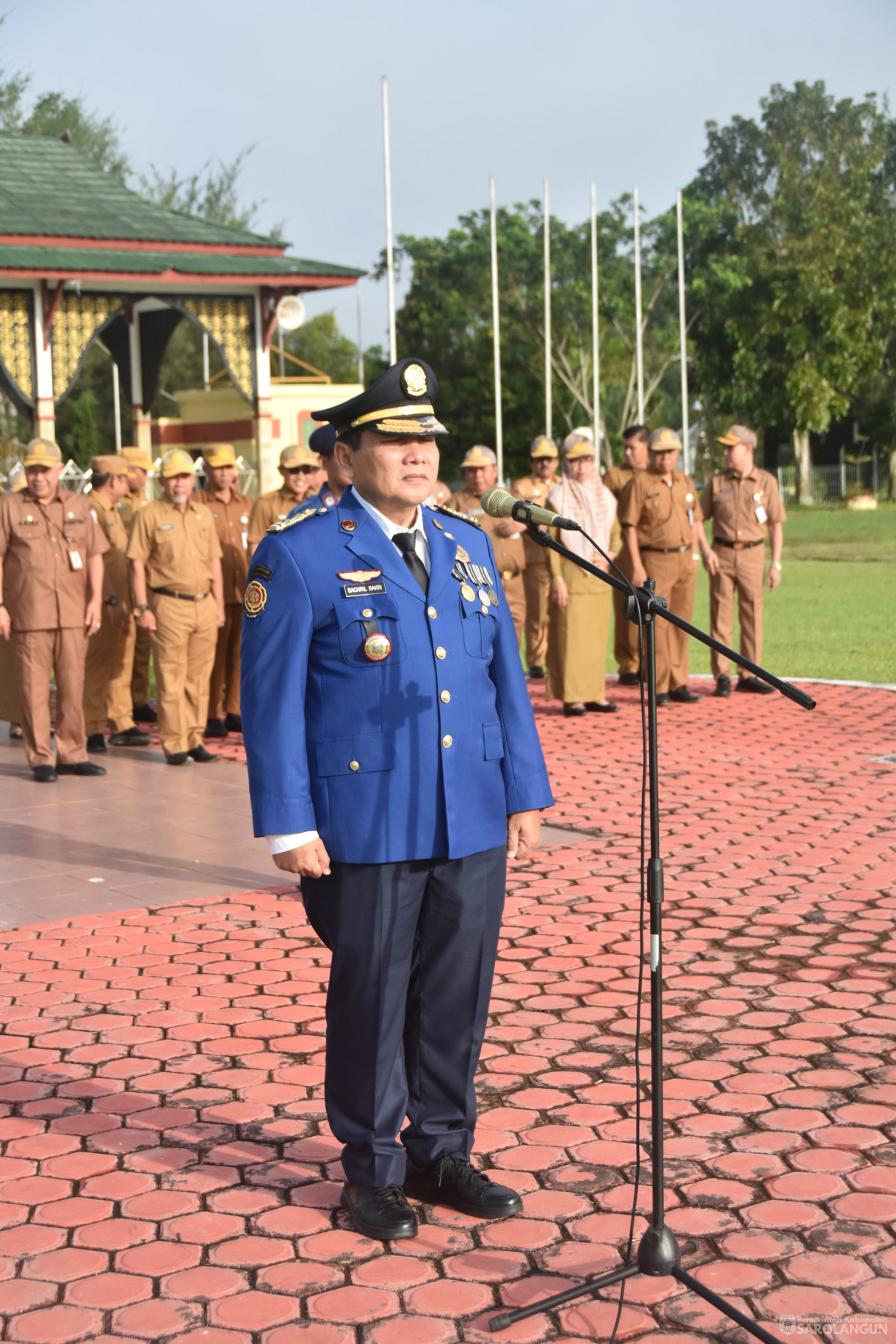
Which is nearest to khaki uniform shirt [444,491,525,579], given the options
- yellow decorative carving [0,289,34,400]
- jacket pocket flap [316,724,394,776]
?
jacket pocket flap [316,724,394,776]

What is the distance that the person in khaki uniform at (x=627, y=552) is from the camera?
1252 centimetres

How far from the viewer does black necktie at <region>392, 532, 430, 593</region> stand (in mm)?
3566

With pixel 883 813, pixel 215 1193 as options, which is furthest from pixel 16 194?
pixel 215 1193

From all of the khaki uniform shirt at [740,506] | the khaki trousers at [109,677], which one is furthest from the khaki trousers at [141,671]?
the khaki uniform shirt at [740,506]

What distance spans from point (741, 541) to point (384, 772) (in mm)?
9434

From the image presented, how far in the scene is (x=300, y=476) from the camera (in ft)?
34.7

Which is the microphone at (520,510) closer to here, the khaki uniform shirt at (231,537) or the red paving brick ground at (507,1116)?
the red paving brick ground at (507,1116)

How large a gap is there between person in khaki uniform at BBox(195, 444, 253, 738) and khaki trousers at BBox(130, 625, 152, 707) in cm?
67

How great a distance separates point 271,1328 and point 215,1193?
0.69 m

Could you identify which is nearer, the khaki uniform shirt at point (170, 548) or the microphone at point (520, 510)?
the microphone at point (520, 510)

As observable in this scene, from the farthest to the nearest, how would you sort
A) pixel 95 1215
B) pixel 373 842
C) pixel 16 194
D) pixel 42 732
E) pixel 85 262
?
pixel 16 194 < pixel 85 262 < pixel 42 732 < pixel 95 1215 < pixel 373 842

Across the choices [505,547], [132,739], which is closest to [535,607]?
[505,547]

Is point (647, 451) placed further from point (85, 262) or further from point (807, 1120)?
point (85, 262)

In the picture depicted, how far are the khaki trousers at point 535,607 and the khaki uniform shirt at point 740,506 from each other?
5.35ft
